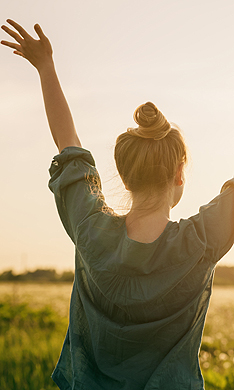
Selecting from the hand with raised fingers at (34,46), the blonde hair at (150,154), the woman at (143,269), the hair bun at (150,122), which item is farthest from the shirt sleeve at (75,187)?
the hand with raised fingers at (34,46)

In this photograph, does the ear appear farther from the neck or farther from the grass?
the grass

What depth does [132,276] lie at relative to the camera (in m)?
1.58

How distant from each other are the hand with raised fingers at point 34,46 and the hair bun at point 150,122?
63cm

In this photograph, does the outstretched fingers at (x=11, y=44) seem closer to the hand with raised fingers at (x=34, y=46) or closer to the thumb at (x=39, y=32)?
the hand with raised fingers at (x=34, y=46)

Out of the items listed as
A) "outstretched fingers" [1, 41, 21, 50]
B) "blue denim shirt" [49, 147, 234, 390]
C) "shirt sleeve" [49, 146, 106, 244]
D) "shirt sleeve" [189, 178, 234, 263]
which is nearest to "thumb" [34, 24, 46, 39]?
"outstretched fingers" [1, 41, 21, 50]

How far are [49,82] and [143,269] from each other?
3.54 feet

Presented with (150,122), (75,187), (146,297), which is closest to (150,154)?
(150,122)

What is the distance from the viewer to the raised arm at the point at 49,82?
1925mm

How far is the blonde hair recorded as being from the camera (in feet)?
5.49

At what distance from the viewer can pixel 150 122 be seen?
5.67 ft

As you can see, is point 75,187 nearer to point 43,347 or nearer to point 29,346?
point 43,347

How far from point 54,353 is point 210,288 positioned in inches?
192

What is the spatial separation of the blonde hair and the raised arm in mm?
302

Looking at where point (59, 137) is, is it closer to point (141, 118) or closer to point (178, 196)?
point (141, 118)
